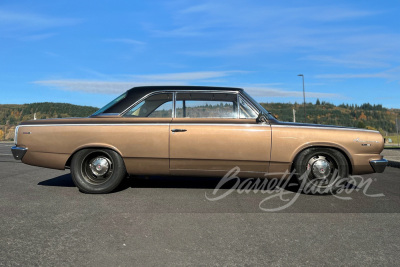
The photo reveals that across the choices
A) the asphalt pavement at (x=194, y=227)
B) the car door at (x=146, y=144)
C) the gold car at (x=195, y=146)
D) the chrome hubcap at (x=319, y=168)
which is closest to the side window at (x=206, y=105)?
the gold car at (x=195, y=146)

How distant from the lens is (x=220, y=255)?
7.89 ft

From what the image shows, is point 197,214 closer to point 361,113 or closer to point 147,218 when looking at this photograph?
point 147,218

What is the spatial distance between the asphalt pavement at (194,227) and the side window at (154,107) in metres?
1.13

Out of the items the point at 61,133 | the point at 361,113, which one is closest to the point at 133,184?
the point at 61,133

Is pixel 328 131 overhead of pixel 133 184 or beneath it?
overhead

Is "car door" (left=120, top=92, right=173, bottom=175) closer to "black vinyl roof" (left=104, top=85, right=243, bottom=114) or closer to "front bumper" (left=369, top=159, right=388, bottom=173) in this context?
"black vinyl roof" (left=104, top=85, right=243, bottom=114)

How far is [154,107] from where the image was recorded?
4734 mm

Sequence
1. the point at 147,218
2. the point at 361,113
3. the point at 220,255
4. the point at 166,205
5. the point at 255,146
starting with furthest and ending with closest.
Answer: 1. the point at 361,113
2. the point at 255,146
3. the point at 166,205
4. the point at 147,218
5. the point at 220,255

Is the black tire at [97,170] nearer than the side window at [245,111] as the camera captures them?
Yes

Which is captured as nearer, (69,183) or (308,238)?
(308,238)

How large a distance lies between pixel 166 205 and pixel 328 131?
7.99ft

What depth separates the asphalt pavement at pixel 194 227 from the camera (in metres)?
2.37

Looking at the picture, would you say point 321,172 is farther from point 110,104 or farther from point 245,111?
point 110,104

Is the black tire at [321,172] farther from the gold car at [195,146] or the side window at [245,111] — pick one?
the side window at [245,111]
